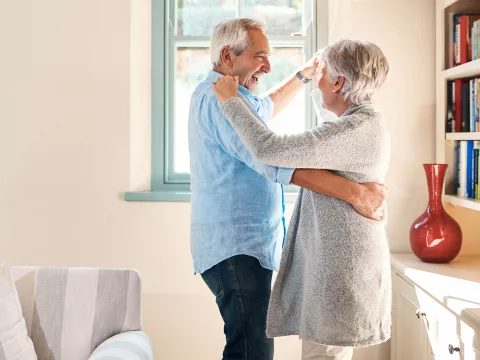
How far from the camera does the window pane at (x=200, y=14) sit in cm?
293

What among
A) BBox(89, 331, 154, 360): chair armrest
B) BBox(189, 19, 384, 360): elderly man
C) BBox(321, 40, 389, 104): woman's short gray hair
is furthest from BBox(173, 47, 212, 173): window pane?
BBox(321, 40, 389, 104): woman's short gray hair

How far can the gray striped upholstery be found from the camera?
1.87 meters

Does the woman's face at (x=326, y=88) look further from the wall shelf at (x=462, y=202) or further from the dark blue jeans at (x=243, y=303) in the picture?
the wall shelf at (x=462, y=202)

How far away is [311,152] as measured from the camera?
5.20 ft

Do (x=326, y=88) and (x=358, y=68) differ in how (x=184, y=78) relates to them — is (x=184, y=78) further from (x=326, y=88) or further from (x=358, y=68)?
(x=358, y=68)

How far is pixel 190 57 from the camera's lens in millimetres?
2941

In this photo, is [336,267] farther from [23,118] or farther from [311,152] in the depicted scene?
[23,118]

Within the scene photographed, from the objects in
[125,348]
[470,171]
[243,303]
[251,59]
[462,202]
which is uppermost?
[251,59]

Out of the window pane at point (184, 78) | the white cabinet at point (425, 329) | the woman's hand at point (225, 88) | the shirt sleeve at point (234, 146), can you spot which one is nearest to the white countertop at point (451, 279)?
the white cabinet at point (425, 329)

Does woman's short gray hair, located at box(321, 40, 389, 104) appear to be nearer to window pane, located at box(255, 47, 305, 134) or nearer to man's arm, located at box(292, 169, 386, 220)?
man's arm, located at box(292, 169, 386, 220)

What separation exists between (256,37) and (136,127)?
3.48 ft

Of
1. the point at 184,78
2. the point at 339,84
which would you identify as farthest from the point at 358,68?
the point at 184,78

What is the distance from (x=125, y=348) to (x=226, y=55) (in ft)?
3.21

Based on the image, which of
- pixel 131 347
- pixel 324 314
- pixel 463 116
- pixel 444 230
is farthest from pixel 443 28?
pixel 131 347
